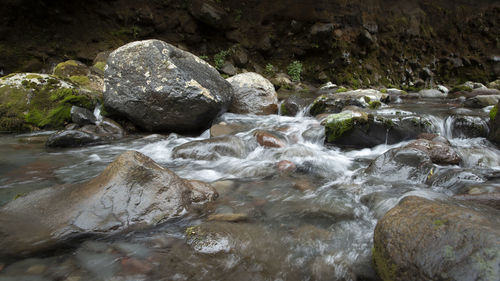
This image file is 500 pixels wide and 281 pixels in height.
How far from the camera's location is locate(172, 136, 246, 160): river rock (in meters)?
4.62

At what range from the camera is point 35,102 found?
6402 millimetres

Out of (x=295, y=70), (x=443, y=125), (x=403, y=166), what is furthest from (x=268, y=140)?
(x=295, y=70)

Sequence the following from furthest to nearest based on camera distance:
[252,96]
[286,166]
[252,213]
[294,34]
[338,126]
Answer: [294,34] → [252,96] → [338,126] → [286,166] → [252,213]

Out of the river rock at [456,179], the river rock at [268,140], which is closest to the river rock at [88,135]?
the river rock at [268,140]

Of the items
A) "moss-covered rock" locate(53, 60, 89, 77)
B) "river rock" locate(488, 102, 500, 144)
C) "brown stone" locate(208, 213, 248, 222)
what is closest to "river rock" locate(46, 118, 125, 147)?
"moss-covered rock" locate(53, 60, 89, 77)

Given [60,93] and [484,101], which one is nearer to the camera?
[60,93]

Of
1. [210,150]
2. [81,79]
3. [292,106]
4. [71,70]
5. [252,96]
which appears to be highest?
[71,70]

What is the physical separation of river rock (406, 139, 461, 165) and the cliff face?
38.5 ft

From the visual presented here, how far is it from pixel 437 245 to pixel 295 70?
47.5 ft

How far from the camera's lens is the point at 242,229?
7.85 ft

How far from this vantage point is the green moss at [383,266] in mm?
A: 1624

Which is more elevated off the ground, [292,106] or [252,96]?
[252,96]

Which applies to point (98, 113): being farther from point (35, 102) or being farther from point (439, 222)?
point (439, 222)

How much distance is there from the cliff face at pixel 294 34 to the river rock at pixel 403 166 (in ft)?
40.0
